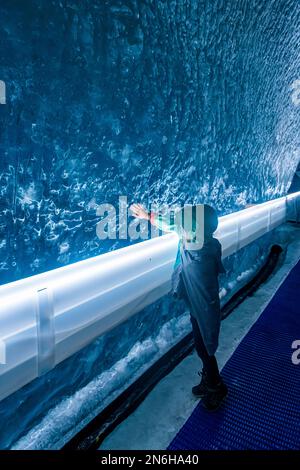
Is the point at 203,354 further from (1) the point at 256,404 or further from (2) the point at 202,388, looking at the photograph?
(1) the point at 256,404

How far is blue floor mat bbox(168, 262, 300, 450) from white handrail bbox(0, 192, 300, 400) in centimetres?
70

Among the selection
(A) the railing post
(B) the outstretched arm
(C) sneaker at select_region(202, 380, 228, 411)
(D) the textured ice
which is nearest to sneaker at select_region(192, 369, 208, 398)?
(C) sneaker at select_region(202, 380, 228, 411)

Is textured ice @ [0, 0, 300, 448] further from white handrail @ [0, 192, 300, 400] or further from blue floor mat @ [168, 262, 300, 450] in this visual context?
blue floor mat @ [168, 262, 300, 450]

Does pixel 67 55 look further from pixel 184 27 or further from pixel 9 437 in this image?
pixel 9 437

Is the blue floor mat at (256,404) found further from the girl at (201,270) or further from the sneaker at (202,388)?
the girl at (201,270)

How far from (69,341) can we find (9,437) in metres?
0.59

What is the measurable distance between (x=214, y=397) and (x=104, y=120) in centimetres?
163

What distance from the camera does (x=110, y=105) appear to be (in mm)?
1665

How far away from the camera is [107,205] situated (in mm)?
1830

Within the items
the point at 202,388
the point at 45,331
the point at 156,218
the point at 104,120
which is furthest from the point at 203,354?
the point at 104,120

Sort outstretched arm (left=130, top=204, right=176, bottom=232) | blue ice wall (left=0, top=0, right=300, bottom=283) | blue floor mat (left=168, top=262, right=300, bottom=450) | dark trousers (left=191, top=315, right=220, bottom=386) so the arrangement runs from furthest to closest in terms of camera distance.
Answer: outstretched arm (left=130, top=204, right=176, bottom=232), dark trousers (left=191, top=315, right=220, bottom=386), blue floor mat (left=168, top=262, right=300, bottom=450), blue ice wall (left=0, top=0, right=300, bottom=283)

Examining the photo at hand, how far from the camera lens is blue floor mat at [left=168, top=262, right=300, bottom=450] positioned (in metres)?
1.56

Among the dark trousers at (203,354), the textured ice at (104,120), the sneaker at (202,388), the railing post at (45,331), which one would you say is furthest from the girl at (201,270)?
the railing post at (45,331)
